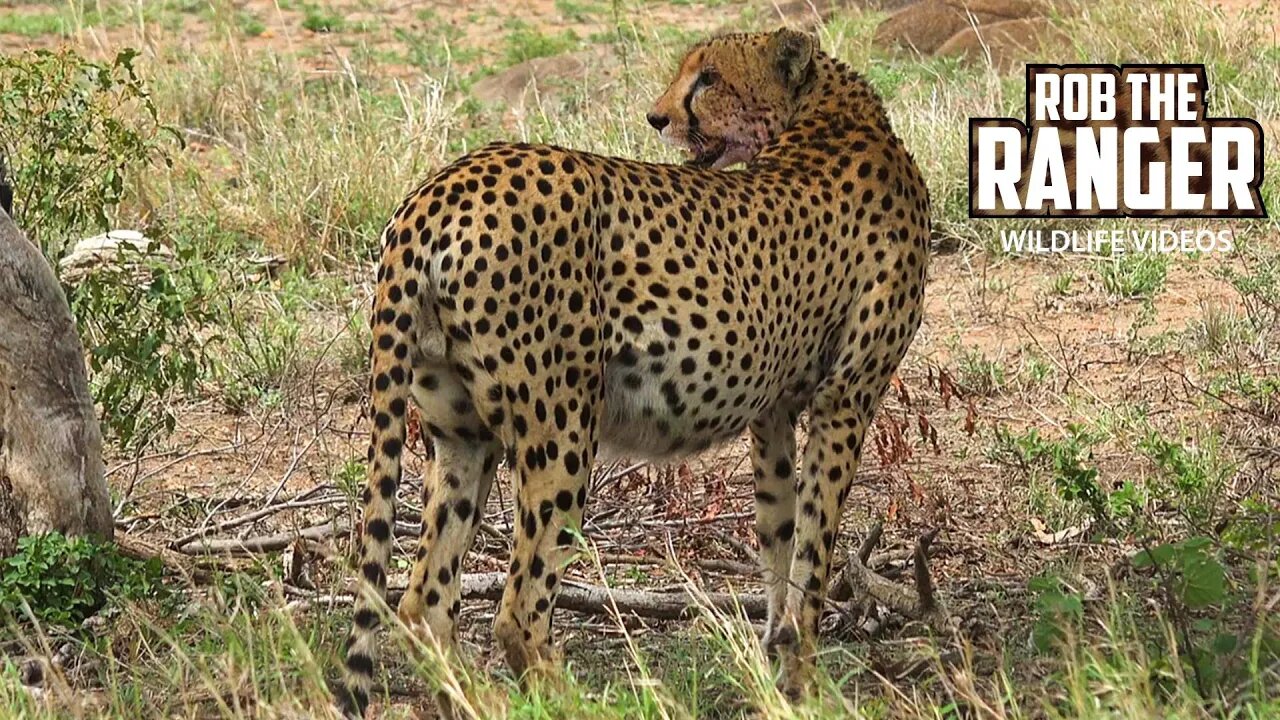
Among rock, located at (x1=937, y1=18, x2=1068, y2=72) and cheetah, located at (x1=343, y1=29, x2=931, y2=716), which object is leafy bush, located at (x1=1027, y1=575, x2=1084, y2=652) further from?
rock, located at (x1=937, y1=18, x2=1068, y2=72)

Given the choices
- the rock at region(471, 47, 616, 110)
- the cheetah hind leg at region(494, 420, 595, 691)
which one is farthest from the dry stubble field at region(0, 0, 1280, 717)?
the rock at region(471, 47, 616, 110)

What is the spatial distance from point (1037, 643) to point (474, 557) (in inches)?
81.5

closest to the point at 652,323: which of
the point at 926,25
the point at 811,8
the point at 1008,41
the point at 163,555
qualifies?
the point at 163,555

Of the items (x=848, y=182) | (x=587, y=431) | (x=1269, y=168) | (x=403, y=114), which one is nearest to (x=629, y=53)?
(x=403, y=114)

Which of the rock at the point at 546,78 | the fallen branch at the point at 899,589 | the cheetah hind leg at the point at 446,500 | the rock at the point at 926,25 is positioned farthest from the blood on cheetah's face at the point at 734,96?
the rock at the point at 926,25

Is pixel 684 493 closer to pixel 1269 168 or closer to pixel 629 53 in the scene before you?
pixel 1269 168

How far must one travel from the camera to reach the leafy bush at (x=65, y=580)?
5.17 metres

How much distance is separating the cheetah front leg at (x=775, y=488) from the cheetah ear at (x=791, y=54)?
94cm

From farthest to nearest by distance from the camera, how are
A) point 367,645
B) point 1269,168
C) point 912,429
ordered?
point 1269,168, point 912,429, point 367,645

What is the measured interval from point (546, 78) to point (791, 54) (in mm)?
7419

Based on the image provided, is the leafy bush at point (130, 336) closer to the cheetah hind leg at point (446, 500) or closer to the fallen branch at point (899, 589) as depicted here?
the cheetah hind leg at point (446, 500)

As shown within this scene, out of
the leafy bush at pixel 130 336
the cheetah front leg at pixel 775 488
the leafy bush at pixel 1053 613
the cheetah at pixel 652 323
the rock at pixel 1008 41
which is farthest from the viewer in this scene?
the rock at pixel 1008 41

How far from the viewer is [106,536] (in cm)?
545

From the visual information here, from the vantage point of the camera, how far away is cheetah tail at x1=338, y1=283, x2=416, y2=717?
4246 millimetres
